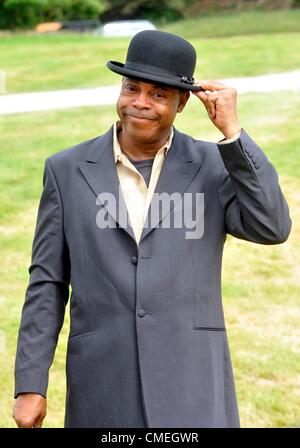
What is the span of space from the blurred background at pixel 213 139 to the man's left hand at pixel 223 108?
9.21 feet

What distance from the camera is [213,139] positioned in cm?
1088

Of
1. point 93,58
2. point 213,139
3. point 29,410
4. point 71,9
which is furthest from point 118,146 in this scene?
point 71,9

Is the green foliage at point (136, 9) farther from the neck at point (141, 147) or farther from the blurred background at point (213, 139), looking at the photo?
the neck at point (141, 147)

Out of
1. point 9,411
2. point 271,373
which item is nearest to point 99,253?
point 9,411

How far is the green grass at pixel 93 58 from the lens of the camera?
48.6 ft

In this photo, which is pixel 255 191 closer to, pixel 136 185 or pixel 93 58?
pixel 136 185

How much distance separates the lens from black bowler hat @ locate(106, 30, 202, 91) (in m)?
3.18

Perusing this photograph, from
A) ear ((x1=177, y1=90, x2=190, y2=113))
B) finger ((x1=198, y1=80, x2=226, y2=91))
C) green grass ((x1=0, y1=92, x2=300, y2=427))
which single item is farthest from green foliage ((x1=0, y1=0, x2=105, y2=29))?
finger ((x1=198, y1=80, x2=226, y2=91))

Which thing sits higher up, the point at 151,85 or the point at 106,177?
the point at 151,85

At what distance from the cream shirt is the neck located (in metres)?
0.02

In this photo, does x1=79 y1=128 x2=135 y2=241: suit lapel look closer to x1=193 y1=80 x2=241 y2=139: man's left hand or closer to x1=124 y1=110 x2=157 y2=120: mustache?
x1=124 y1=110 x2=157 y2=120: mustache

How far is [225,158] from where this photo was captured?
307 cm

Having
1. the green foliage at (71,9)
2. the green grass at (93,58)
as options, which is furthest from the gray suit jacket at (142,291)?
the green foliage at (71,9)

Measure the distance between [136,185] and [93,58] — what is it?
1392 cm
